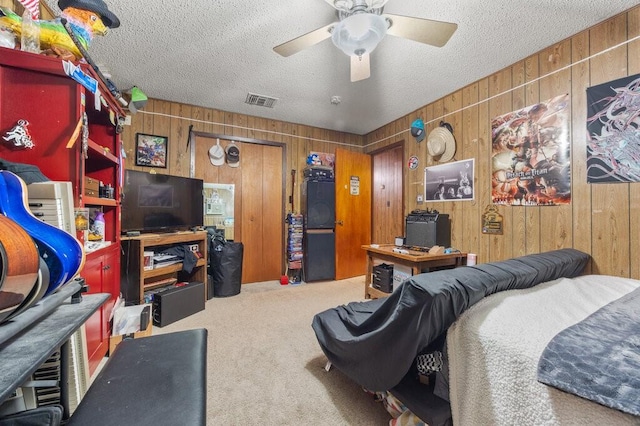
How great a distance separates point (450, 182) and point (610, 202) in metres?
1.28

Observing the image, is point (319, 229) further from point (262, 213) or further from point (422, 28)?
point (422, 28)

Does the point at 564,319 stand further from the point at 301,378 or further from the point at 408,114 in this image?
the point at 408,114

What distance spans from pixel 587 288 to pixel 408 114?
9.16ft

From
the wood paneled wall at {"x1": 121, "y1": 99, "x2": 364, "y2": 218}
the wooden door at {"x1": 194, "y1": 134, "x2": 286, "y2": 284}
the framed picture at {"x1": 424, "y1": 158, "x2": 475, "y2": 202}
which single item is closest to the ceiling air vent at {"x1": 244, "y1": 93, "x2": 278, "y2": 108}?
the wood paneled wall at {"x1": 121, "y1": 99, "x2": 364, "y2": 218}

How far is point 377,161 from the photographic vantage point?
13.9 feet

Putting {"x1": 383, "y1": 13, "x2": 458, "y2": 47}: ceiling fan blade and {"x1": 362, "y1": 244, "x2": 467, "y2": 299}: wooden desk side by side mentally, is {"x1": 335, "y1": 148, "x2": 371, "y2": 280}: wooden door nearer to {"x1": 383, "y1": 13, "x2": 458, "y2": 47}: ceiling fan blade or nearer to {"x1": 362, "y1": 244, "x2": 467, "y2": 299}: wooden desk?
{"x1": 362, "y1": 244, "x2": 467, "y2": 299}: wooden desk

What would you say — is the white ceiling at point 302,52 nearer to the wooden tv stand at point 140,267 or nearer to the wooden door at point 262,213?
the wooden door at point 262,213

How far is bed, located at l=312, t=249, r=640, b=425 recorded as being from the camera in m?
0.73

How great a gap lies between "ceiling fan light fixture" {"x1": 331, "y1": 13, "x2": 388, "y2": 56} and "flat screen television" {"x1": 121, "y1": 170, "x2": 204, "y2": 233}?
7.47 ft

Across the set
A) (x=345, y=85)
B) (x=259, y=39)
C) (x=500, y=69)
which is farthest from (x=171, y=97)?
(x=500, y=69)

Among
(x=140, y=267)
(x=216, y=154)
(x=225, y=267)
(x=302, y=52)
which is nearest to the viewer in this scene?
(x=302, y=52)

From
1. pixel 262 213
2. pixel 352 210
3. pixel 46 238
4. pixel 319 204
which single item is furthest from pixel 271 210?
pixel 46 238

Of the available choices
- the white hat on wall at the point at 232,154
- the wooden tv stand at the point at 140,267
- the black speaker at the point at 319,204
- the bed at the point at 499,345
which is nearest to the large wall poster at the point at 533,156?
the bed at the point at 499,345

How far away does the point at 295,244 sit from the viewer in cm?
382
